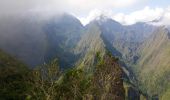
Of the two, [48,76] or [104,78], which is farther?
[104,78]

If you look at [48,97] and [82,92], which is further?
[82,92]

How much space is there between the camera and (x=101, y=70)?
354ft

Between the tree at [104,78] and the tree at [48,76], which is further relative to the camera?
the tree at [104,78]

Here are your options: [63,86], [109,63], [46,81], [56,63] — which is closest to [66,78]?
[63,86]

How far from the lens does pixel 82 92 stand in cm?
11088

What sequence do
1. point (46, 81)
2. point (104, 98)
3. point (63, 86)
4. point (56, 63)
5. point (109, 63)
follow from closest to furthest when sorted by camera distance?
1. point (56, 63)
2. point (46, 81)
3. point (104, 98)
4. point (109, 63)
5. point (63, 86)

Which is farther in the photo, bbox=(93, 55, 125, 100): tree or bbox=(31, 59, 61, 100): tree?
bbox=(93, 55, 125, 100): tree

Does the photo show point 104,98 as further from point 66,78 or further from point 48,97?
point 48,97

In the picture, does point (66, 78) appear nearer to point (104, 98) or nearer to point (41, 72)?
point (104, 98)

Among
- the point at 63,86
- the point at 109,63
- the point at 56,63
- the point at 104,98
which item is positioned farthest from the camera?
the point at 63,86

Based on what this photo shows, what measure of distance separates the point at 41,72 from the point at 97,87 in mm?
25436

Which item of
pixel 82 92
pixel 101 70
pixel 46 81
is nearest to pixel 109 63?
pixel 101 70

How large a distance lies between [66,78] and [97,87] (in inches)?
439

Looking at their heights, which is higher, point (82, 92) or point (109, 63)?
point (109, 63)
